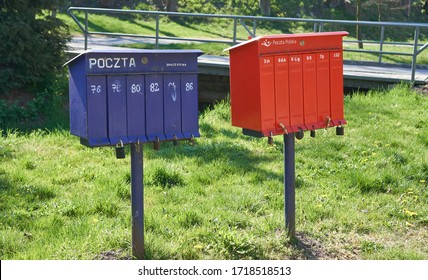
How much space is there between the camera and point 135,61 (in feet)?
17.6

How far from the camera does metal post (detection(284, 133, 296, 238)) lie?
608 centimetres

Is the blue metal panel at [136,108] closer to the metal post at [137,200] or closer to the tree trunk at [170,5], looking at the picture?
the metal post at [137,200]

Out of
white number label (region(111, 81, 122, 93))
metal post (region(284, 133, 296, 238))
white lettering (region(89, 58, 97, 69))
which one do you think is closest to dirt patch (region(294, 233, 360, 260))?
metal post (region(284, 133, 296, 238))

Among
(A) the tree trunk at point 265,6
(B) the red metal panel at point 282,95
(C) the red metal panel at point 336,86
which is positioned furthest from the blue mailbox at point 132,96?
(A) the tree trunk at point 265,6

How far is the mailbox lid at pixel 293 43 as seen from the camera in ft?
18.7

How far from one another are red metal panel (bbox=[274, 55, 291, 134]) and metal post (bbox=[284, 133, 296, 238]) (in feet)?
0.52

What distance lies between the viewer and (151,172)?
7.84 meters

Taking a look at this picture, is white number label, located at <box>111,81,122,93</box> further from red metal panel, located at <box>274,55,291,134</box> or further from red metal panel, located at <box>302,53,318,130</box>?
red metal panel, located at <box>302,53,318,130</box>

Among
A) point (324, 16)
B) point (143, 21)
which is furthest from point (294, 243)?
point (324, 16)

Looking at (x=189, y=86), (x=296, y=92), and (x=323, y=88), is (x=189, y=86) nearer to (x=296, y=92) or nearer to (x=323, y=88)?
(x=296, y=92)

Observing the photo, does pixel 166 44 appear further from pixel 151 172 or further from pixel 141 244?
pixel 141 244

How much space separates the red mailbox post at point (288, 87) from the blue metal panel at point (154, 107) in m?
A: 0.70

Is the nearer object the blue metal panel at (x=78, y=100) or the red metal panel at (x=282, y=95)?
the blue metal panel at (x=78, y=100)

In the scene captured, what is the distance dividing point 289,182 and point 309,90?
73 cm
